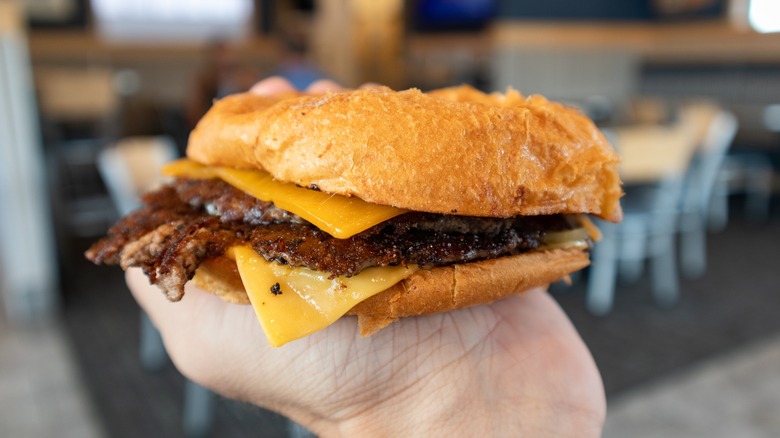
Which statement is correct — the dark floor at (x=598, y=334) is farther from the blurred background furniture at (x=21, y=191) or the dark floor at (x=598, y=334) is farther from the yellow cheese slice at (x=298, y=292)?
the yellow cheese slice at (x=298, y=292)

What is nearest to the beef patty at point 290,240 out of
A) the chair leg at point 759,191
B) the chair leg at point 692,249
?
the chair leg at point 692,249

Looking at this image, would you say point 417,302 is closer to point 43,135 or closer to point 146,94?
point 43,135

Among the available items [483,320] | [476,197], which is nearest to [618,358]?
[483,320]

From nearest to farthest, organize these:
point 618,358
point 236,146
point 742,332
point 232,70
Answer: point 236,146 → point 618,358 → point 742,332 → point 232,70

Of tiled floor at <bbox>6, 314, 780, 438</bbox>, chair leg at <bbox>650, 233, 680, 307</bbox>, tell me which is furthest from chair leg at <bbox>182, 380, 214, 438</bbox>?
chair leg at <bbox>650, 233, 680, 307</bbox>

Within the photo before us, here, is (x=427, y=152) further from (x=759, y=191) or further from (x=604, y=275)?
(x=759, y=191)

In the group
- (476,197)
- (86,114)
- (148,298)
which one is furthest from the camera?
(86,114)

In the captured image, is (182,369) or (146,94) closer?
(182,369)
